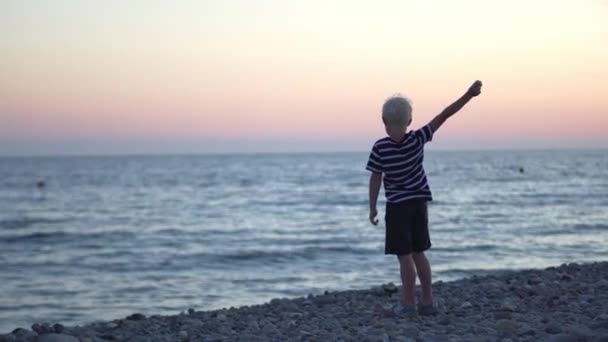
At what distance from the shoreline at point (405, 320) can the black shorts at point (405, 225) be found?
583 millimetres

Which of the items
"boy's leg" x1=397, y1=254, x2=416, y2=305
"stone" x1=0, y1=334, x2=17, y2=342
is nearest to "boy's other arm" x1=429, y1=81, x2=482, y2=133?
"boy's leg" x1=397, y1=254, x2=416, y2=305

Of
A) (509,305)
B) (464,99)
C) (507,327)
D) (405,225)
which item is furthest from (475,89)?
(509,305)

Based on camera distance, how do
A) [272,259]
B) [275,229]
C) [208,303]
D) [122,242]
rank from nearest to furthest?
[208,303] < [272,259] < [122,242] < [275,229]

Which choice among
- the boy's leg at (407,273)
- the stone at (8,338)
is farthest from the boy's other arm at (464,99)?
the stone at (8,338)

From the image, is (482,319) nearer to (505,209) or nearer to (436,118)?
(436,118)

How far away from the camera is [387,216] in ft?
17.5

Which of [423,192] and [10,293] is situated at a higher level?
[423,192]

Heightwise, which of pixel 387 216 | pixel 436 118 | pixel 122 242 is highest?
pixel 436 118

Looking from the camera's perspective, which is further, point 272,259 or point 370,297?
point 272,259

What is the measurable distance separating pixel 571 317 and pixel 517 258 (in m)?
8.63

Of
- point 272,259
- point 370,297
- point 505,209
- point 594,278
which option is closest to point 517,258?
point 272,259

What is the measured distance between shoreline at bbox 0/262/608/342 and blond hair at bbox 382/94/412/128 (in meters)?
1.49

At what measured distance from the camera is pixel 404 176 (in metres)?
5.23

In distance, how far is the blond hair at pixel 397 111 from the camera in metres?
5.11
